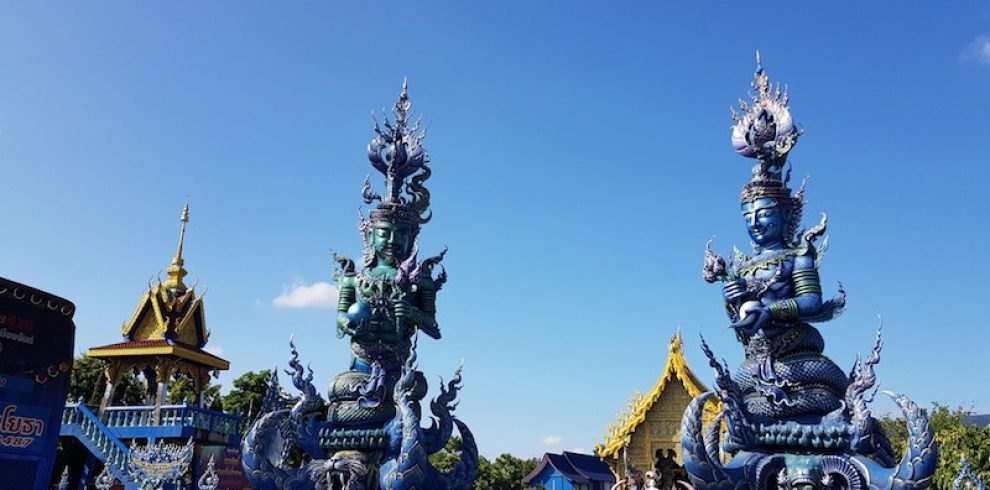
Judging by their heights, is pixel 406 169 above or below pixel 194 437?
above

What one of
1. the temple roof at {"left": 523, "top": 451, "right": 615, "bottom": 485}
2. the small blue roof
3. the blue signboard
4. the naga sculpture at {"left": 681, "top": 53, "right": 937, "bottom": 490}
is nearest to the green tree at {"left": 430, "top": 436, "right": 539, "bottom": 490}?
the temple roof at {"left": 523, "top": 451, "right": 615, "bottom": 485}

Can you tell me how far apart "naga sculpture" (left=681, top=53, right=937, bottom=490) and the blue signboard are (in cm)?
1211

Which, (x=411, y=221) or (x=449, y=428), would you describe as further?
(x=411, y=221)

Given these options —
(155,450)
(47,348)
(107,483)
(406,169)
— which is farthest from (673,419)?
(47,348)

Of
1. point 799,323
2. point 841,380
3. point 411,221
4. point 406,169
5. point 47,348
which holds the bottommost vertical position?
point 841,380

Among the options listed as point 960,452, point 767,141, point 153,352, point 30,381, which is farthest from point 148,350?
point 960,452

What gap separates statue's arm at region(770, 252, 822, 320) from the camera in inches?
406

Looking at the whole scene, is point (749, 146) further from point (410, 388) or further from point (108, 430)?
point (108, 430)

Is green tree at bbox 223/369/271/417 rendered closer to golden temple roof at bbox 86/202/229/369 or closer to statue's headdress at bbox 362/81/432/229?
golden temple roof at bbox 86/202/229/369

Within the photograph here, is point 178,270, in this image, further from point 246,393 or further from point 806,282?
point 806,282

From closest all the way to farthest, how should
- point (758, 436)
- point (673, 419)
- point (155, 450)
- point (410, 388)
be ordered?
point (758, 436), point (410, 388), point (155, 450), point (673, 419)

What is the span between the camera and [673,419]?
16.8 metres

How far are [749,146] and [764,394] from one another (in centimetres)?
360

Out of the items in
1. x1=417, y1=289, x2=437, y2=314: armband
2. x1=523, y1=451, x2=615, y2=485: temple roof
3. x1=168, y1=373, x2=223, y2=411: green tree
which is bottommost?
x1=417, y1=289, x2=437, y2=314: armband
